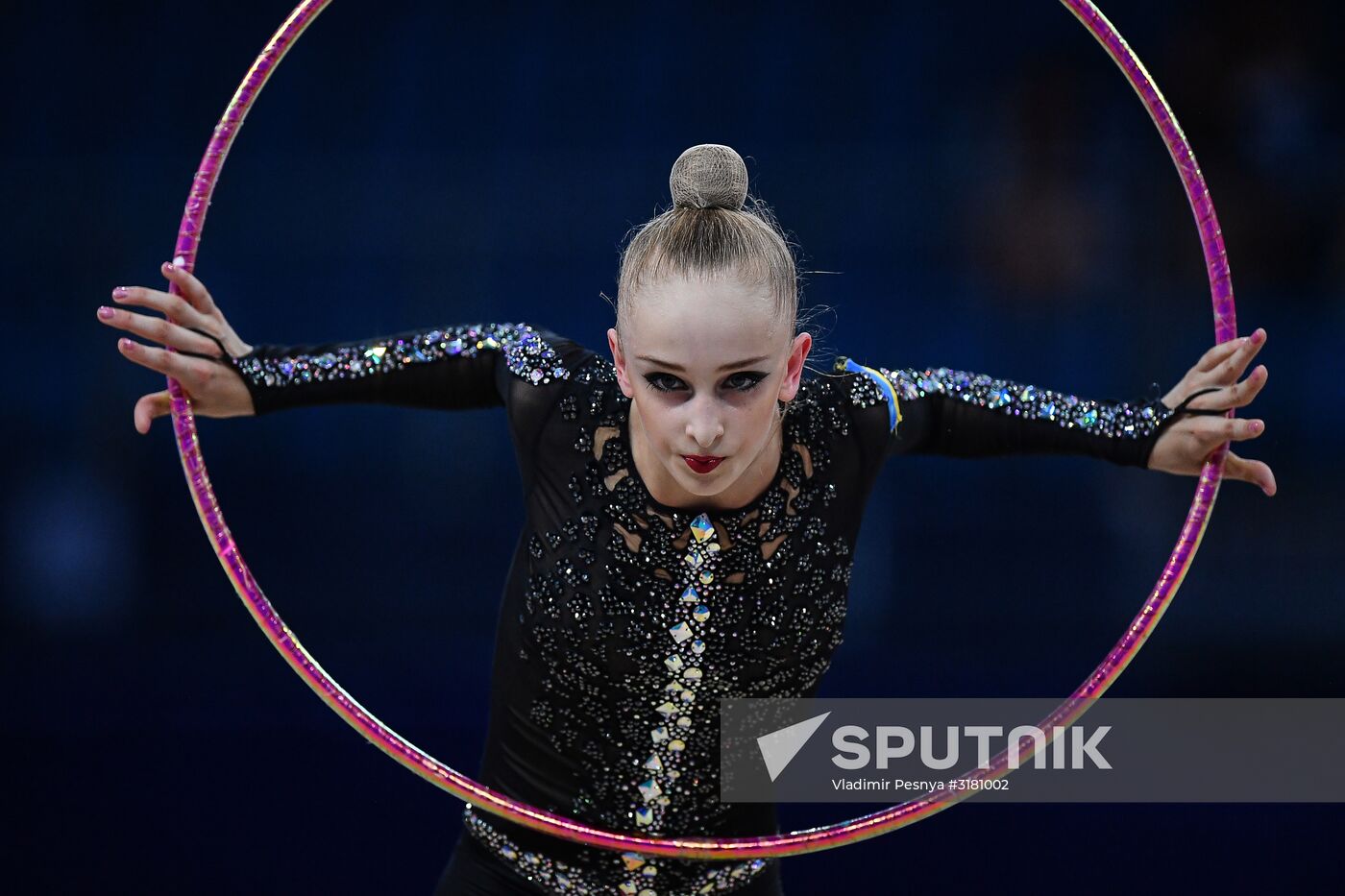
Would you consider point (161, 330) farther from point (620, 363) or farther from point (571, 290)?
point (571, 290)

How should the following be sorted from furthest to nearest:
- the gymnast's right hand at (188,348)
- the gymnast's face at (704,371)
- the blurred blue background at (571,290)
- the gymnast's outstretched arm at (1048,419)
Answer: the blurred blue background at (571,290), the gymnast's outstretched arm at (1048,419), the gymnast's right hand at (188,348), the gymnast's face at (704,371)

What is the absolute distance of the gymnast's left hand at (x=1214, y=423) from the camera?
1.83m

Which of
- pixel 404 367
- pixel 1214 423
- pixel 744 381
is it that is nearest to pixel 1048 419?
pixel 1214 423

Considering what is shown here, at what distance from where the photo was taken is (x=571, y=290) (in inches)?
130

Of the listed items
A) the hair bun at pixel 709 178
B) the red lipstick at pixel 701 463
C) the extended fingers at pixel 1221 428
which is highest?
the hair bun at pixel 709 178

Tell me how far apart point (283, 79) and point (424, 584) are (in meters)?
1.11

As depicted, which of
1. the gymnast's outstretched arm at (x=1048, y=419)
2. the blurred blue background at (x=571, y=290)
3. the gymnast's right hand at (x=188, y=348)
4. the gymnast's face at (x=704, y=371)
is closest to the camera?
the gymnast's face at (x=704, y=371)

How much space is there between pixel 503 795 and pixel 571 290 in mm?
1555

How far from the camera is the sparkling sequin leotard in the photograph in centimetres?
183

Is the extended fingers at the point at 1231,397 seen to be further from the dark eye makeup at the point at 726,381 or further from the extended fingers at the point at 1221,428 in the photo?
the dark eye makeup at the point at 726,381

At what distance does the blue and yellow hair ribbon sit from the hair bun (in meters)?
0.28

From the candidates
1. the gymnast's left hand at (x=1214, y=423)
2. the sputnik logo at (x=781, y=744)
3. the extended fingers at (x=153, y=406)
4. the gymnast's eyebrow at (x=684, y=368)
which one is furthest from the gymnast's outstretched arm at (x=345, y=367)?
the gymnast's left hand at (x=1214, y=423)

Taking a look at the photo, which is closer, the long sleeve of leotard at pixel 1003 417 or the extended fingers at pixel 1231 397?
the extended fingers at pixel 1231 397

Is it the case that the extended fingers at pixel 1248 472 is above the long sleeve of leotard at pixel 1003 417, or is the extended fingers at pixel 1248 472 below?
below
